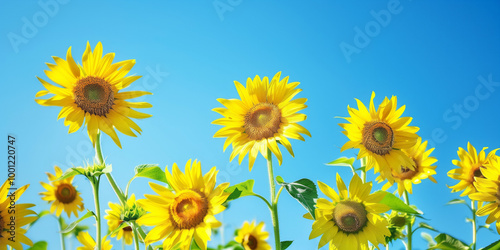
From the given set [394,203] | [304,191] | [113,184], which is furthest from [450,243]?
[113,184]

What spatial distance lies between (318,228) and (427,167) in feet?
4.83

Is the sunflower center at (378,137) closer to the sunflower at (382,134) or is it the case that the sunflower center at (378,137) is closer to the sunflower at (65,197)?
the sunflower at (382,134)

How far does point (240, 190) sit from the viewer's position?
1778 millimetres

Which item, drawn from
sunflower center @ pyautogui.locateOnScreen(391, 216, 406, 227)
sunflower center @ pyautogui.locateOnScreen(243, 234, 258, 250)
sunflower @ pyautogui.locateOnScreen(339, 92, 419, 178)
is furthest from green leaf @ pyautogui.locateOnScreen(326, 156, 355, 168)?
sunflower center @ pyautogui.locateOnScreen(243, 234, 258, 250)

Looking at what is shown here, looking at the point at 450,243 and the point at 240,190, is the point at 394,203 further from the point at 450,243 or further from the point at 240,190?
the point at 450,243

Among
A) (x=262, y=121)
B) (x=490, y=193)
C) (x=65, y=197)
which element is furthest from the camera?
(x=65, y=197)

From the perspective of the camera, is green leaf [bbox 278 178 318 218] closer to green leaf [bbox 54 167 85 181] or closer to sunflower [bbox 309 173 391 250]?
sunflower [bbox 309 173 391 250]

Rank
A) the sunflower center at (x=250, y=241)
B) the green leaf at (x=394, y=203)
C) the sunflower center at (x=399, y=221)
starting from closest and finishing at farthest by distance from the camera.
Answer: the green leaf at (x=394, y=203) → the sunflower center at (x=399, y=221) → the sunflower center at (x=250, y=241)

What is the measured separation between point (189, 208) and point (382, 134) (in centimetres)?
124

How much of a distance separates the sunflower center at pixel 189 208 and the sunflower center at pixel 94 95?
66 cm

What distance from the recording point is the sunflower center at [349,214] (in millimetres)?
2080

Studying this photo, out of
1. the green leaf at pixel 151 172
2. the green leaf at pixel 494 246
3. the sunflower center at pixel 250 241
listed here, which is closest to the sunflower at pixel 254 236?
the sunflower center at pixel 250 241

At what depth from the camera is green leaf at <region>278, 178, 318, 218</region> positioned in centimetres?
164

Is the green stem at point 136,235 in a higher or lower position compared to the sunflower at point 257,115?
lower
